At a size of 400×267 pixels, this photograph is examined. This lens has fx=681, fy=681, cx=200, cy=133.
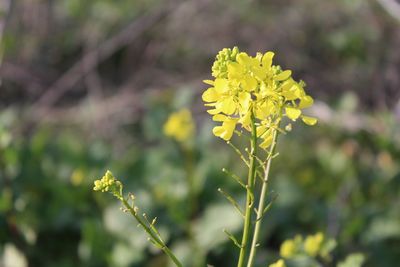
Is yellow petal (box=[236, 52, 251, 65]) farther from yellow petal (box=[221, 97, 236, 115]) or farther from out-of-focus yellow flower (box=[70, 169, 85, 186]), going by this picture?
out-of-focus yellow flower (box=[70, 169, 85, 186])

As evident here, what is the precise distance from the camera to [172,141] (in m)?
3.73

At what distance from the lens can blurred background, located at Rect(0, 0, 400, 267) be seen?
3.12 m

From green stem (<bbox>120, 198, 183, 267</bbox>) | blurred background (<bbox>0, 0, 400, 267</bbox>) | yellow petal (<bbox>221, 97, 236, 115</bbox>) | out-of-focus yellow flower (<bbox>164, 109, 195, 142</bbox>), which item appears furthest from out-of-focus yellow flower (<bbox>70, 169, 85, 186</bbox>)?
yellow petal (<bbox>221, 97, 236, 115</bbox>)

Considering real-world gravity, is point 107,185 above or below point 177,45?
below

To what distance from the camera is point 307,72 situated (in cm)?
605

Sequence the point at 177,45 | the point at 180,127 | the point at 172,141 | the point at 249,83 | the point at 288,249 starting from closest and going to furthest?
the point at 249,83, the point at 288,249, the point at 180,127, the point at 172,141, the point at 177,45

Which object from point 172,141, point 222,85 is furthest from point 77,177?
point 222,85

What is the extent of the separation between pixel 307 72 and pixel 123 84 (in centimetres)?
169

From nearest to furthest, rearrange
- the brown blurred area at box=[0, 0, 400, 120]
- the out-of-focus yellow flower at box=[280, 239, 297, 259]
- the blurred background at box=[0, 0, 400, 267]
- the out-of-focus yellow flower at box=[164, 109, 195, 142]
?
the out-of-focus yellow flower at box=[280, 239, 297, 259]
the blurred background at box=[0, 0, 400, 267]
the out-of-focus yellow flower at box=[164, 109, 195, 142]
the brown blurred area at box=[0, 0, 400, 120]

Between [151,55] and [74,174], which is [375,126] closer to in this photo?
[74,174]

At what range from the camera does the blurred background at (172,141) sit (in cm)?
312

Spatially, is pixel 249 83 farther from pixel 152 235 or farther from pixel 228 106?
pixel 152 235

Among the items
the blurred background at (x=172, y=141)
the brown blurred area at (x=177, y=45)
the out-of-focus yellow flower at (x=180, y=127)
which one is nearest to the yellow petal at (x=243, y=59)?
the blurred background at (x=172, y=141)

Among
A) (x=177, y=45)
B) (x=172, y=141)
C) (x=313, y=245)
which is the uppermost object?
(x=177, y=45)
